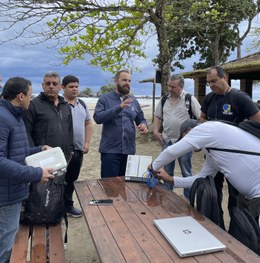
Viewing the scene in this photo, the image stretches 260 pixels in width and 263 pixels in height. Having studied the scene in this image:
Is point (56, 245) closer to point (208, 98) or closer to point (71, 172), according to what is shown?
point (71, 172)

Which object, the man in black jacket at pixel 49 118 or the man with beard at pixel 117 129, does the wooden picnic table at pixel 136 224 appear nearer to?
the man in black jacket at pixel 49 118

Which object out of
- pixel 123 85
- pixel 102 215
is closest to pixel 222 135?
pixel 102 215

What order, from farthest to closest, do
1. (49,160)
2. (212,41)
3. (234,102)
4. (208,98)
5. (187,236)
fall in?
(212,41) < (208,98) < (234,102) < (49,160) < (187,236)

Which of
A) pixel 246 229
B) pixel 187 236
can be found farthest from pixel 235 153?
pixel 187 236

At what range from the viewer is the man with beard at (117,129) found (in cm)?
365

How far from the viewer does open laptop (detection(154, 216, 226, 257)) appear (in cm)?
157

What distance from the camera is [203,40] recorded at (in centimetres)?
2128

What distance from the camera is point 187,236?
5.59ft

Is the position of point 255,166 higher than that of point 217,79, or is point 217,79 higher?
point 217,79

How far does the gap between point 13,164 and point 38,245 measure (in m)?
0.77

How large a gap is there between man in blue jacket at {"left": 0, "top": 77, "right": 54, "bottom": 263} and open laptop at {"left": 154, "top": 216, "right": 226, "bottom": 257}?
0.94m

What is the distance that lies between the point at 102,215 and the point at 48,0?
299 inches

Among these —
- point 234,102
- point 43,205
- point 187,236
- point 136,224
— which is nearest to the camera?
point 187,236

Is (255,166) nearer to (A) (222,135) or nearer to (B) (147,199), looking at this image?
A: (A) (222,135)
